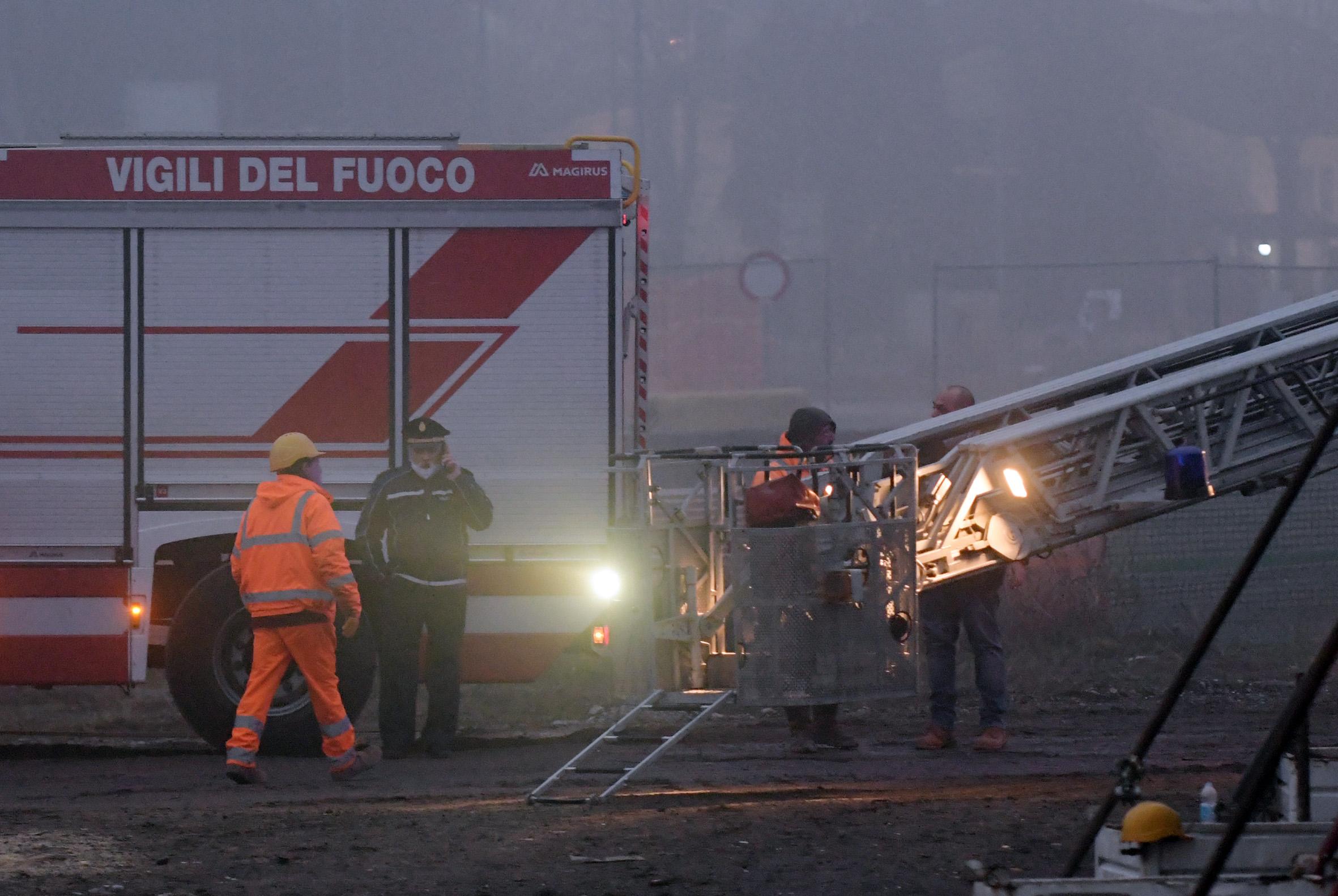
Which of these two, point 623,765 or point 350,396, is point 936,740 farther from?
point 350,396

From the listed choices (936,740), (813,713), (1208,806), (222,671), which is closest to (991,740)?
(936,740)

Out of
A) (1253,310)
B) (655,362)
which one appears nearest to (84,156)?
(655,362)

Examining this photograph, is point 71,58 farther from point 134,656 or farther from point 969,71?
point 134,656

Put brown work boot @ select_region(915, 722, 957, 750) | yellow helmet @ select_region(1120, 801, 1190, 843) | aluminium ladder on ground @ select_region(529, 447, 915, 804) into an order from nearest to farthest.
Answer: yellow helmet @ select_region(1120, 801, 1190, 843)
aluminium ladder on ground @ select_region(529, 447, 915, 804)
brown work boot @ select_region(915, 722, 957, 750)

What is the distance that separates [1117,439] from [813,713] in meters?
2.06

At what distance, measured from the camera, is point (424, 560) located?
7.97 meters

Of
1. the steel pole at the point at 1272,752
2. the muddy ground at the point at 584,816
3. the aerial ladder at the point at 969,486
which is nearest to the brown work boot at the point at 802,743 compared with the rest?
the muddy ground at the point at 584,816

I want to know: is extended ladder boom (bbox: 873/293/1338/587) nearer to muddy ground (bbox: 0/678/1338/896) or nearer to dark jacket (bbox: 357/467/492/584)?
muddy ground (bbox: 0/678/1338/896)

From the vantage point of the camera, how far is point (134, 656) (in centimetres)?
828

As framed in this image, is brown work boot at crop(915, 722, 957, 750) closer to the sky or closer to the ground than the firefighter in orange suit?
closer to the ground

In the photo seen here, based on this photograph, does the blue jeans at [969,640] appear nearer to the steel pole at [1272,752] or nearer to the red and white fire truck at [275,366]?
the red and white fire truck at [275,366]

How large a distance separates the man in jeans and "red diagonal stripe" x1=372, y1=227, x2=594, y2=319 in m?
2.18

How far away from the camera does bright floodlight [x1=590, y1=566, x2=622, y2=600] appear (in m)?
8.32

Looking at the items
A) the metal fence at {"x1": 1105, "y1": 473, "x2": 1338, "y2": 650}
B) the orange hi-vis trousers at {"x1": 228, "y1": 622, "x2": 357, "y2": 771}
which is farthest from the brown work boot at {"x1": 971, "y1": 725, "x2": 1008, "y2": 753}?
the metal fence at {"x1": 1105, "y1": 473, "x2": 1338, "y2": 650}
